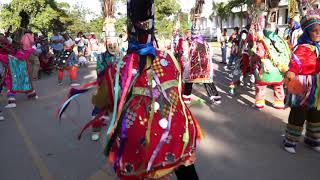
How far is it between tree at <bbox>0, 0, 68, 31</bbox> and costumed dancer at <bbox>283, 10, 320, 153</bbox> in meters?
26.6

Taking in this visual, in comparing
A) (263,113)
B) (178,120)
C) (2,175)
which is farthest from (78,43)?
(178,120)

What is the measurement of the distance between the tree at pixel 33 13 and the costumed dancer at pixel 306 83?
87.1 ft

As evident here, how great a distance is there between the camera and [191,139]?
8.46 ft

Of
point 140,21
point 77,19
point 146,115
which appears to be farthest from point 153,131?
point 77,19

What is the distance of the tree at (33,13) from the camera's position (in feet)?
92.5

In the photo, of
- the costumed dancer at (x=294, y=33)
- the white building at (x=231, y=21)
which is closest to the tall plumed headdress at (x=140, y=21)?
the costumed dancer at (x=294, y=33)

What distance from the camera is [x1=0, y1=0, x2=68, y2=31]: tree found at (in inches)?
1110

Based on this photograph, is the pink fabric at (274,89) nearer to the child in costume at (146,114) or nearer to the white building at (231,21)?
the child in costume at (146,114)

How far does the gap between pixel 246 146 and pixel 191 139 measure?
2.61 m

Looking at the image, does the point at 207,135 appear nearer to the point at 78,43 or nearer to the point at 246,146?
the point at 246,146

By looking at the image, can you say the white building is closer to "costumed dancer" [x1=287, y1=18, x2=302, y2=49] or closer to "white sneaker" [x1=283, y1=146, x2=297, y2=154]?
"costumed dancer" [x1=287, y1=18, x2=302, y2=49]

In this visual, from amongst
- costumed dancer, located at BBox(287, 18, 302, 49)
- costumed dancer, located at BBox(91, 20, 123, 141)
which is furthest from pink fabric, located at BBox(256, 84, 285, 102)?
costumed dancer, located at BBox(91, 20, 123, 141)

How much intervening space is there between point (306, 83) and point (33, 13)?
2835cm

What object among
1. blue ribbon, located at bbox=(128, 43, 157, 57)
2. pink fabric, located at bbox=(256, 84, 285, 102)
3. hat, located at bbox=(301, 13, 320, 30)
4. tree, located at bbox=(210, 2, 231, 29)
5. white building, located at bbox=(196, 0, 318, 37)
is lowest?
pink fabric, located at bbox=(256, 84, 285, 102)
